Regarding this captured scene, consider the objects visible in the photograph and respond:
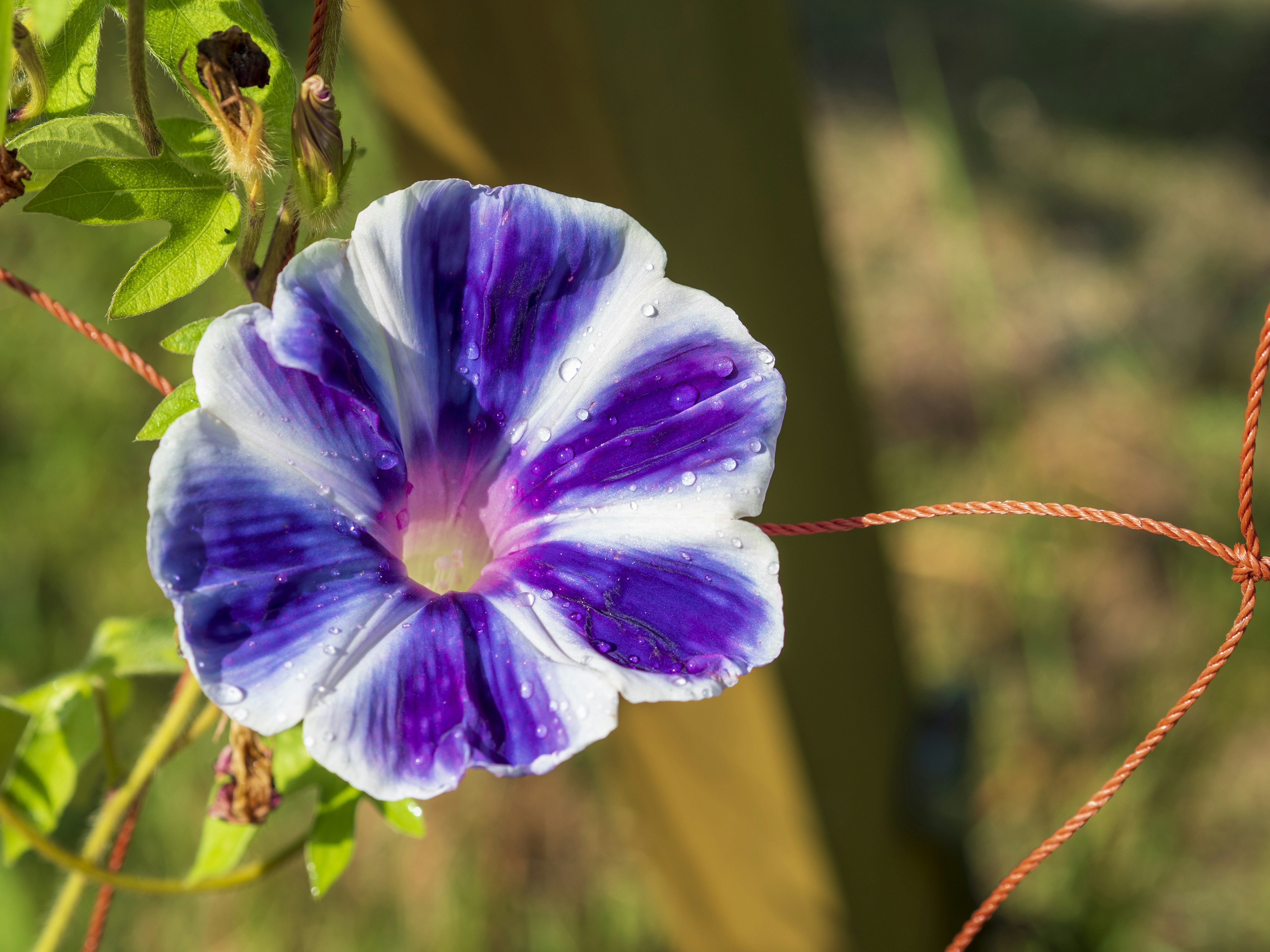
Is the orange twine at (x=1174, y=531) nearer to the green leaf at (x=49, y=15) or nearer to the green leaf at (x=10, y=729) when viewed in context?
the green leaf at (x=49, y=15)

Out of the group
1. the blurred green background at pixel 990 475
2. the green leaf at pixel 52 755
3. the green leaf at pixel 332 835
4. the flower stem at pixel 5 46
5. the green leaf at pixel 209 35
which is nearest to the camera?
the flower stem at pixel 5 46

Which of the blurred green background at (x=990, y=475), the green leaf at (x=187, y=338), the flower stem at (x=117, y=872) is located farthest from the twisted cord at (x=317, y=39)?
the blurred green background at (x=990, y=475)

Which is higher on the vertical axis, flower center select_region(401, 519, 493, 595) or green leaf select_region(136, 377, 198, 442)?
green leaf select_region(136, 377, 198, 442)

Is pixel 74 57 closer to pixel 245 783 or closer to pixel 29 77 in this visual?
pixel 29 77

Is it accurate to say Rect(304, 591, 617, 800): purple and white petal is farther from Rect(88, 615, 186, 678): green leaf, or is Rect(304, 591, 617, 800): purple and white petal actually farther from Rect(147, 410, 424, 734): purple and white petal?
Rect(88, 615, 186, 678): green leaf

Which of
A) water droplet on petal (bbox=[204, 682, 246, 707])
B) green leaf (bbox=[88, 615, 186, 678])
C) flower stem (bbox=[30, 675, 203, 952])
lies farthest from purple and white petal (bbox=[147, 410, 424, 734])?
green leaf (bbox=[88, 615, 186, 678])

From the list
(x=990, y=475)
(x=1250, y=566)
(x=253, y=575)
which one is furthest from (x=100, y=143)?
(x=990, y=475)

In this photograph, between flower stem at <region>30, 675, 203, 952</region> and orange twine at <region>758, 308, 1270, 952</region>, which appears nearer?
orange twine at <region>758, 308, 1270, 952</region>

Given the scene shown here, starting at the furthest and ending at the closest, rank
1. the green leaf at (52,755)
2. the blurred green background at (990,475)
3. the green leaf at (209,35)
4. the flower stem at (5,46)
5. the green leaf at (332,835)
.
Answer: the blurred green background at (990,475) < the green leaf at (52,755) < the green leaf at (332,835) < the green leaf at (209,35) < the flower stem at (5,46)
